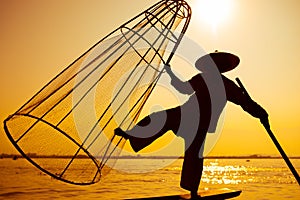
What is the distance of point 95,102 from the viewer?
466 cm

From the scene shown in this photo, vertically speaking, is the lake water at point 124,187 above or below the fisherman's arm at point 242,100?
below

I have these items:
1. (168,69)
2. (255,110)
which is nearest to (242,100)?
(255,110)

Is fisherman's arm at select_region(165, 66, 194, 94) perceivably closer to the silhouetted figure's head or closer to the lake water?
the silhouetted figure's head

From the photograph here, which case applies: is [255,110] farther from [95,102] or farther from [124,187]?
[124,187]

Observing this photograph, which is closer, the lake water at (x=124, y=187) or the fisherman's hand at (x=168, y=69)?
the fisherman's hand at (x=168, y=69)

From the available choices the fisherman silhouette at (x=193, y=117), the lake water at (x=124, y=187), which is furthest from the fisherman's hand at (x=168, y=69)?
the lake water at (x=124, y=187)

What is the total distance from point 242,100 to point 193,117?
57 centimetres

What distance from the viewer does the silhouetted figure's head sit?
A: 4.01 meters

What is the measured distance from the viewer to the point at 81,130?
422cm

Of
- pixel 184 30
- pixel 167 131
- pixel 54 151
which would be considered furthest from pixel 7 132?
pixel 184 30

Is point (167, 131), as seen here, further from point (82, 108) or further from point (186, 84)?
point (82, 108)

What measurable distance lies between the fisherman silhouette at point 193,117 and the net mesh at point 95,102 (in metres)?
0.60

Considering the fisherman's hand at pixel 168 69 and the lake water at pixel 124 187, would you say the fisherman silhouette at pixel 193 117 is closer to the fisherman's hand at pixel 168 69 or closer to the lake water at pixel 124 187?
the fisherman's hand at pixel 168 69

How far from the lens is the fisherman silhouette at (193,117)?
3889 millimetres
